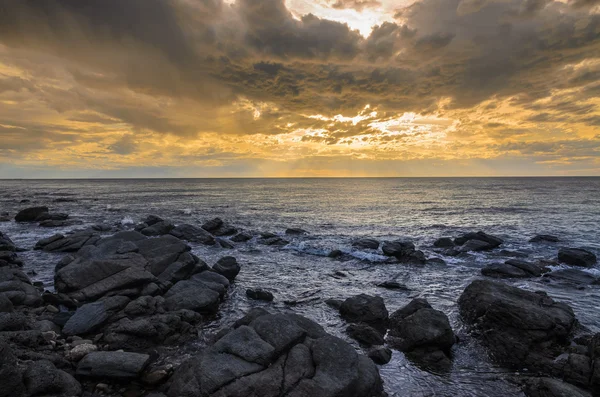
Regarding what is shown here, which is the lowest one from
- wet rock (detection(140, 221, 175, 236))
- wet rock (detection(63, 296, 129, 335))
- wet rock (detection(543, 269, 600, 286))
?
wet rock (detection(543, 269, 600, 286))

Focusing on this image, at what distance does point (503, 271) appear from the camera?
23.2m

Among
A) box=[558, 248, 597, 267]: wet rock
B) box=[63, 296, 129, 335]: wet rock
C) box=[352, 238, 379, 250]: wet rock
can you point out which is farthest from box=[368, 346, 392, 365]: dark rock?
box=[558, 248, 597, 267]: wet rock

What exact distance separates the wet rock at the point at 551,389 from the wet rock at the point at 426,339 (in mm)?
2609

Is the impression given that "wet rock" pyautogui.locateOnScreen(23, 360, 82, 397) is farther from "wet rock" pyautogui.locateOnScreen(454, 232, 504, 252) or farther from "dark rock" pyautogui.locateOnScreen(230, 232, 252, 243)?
"wet rock" pyautogui.locateOnScreen(454, 232, 504, 252)

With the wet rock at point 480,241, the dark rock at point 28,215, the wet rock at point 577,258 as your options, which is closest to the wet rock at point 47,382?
the wet rock at point 480,241

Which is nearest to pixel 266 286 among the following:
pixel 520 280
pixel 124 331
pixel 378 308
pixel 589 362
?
pixel 378 308

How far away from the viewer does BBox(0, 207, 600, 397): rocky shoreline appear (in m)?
9.51

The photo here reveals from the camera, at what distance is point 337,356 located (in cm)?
1030

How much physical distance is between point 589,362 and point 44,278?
28001mm

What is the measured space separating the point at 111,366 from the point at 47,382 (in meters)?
1.68

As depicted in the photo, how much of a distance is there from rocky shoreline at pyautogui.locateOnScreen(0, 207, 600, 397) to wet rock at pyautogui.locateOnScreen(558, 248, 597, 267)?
431 cm

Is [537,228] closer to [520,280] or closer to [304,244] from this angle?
[520,280]

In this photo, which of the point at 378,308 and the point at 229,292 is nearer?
the point at 378,308

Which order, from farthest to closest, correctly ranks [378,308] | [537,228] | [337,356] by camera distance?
[537,228] < [378,308] < [337,356]
